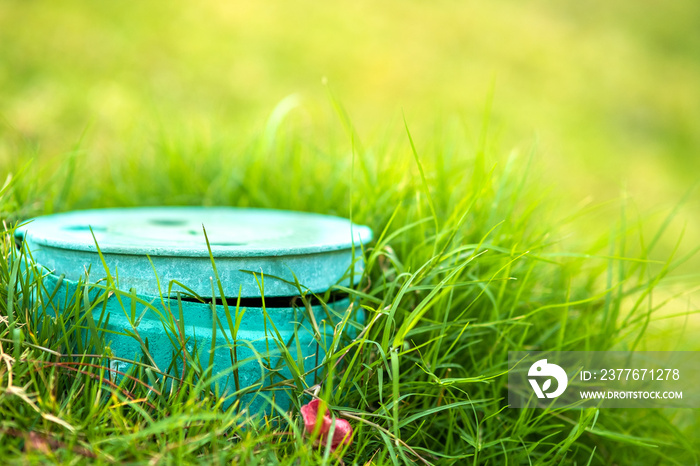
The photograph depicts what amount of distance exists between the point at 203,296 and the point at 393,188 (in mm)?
942

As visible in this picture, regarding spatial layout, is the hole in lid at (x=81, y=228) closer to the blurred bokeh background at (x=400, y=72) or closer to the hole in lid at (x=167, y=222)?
the hole in lid at (x=167, y=222)

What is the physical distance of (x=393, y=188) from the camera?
208 cm

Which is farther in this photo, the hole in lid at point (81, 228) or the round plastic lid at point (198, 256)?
the hole in lid at point (81, 228)

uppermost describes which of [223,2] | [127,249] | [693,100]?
[693,100]

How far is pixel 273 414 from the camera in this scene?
1.36 m

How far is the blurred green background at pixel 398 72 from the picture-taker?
4926mm

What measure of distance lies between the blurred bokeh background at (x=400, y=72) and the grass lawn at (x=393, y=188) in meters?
0.03

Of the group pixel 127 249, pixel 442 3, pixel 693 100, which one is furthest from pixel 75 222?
pixel 693 100

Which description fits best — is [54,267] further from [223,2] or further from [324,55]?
[223,2]

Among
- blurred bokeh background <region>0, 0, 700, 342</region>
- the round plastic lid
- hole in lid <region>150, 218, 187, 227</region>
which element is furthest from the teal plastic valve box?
blurred bokeh background <region>0, 0, 700, 342</region>

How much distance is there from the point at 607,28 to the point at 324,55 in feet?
14.4

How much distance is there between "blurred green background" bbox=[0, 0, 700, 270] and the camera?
4926 millimetres

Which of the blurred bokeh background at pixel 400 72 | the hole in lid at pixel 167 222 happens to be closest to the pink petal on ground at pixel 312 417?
the hole in lid at pixel 167 222

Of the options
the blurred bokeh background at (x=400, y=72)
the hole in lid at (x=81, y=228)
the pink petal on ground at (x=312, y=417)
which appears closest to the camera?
the pink petal on ground at (x=312, y=417)
